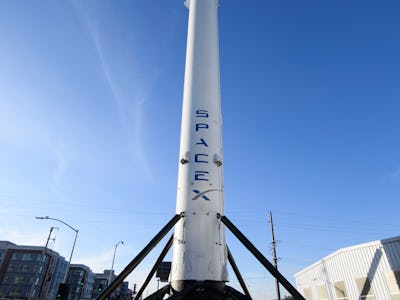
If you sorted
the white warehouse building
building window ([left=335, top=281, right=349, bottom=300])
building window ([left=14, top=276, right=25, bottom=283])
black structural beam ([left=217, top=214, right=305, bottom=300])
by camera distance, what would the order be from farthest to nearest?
building window ([left=14, top=276, right=25, bottom=283]), building window ([left=335, top=281, right=349, bottom=300]), the white warehouse building, black structural beam ([left=217, top=214, right=305, bottom=300])

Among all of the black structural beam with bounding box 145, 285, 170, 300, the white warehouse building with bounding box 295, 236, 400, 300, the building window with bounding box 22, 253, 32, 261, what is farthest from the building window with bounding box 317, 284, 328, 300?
the building window with bounding box 22, 253, 32, 261

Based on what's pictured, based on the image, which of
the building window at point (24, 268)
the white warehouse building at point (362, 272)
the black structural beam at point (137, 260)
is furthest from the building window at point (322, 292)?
the building window at point (24, 268)

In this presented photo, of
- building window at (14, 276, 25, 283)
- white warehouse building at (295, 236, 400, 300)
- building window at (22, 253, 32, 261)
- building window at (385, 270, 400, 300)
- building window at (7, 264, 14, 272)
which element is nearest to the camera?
building window at (385, 270, 400, 300)

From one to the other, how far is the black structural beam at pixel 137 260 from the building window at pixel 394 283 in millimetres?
8557

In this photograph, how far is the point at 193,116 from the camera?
35.9 feet

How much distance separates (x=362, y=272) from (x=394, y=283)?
1936 millimetres

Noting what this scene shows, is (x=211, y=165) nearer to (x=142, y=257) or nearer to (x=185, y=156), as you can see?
(x=185, y=156)

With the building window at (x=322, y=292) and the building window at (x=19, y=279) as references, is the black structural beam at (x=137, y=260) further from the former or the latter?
the building window at (x=19, y=279)

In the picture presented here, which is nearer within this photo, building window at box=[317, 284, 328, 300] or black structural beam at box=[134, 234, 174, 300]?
black structural beam at box=[134, 234, 174, 300]

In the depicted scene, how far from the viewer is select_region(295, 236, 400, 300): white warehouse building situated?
36.1ft

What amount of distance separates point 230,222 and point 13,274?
65.8 m

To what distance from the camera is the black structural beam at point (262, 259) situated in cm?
808

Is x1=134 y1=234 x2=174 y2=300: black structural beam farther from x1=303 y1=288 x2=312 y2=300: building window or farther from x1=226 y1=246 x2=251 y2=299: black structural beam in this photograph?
x1=303 y1=288 x2=312 y2=300: building window

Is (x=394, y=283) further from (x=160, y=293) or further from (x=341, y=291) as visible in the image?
(x=160, y=293)
